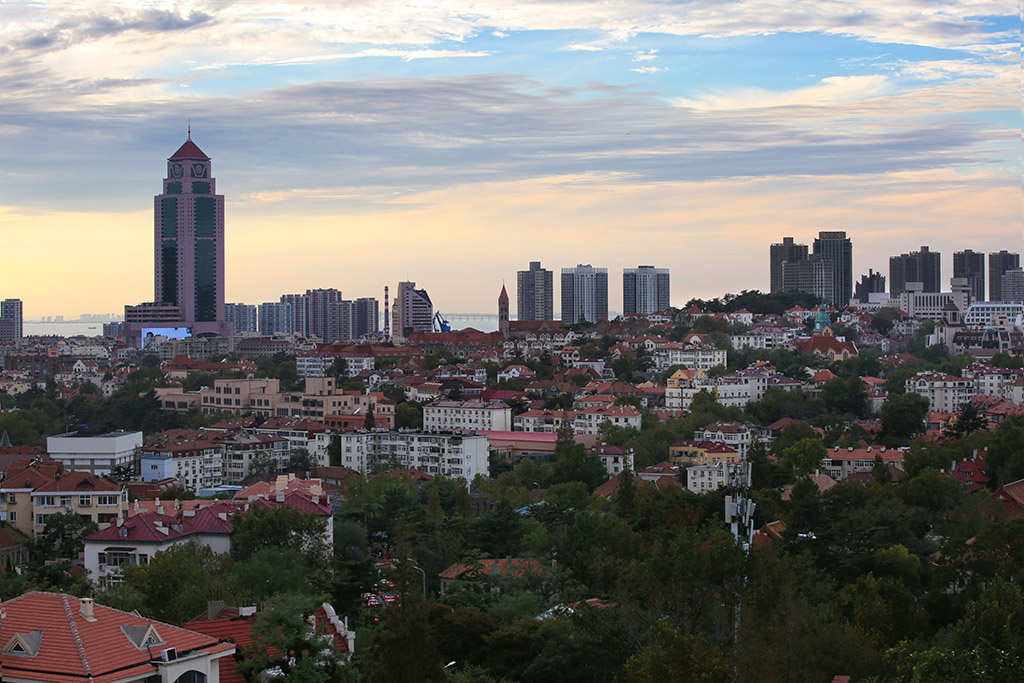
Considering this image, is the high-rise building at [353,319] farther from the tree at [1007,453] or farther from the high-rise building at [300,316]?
the tree at [1007,453]

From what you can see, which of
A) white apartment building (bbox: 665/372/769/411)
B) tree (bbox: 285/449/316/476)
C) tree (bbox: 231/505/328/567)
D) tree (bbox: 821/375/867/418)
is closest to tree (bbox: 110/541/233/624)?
tree (bbox: 231/505/328/567)

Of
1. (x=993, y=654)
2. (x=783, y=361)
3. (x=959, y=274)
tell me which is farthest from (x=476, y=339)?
(x=993, y=654)

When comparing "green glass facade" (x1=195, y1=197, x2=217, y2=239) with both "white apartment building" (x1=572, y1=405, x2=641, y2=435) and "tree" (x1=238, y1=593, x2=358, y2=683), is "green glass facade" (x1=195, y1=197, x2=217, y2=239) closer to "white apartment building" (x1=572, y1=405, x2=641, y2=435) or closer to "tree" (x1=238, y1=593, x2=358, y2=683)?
"white apartment building" (x1=572, y1=405, x2=641, y2=435)

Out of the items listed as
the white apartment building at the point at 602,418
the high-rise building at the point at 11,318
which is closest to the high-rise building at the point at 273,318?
the high-rise building at the point at 11,318

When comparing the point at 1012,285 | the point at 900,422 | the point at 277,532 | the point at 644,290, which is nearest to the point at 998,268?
the point at 1012,285

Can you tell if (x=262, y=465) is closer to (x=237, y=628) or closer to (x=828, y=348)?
(x=237, y=628)

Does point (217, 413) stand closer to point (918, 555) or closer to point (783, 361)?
point (783, 361)
